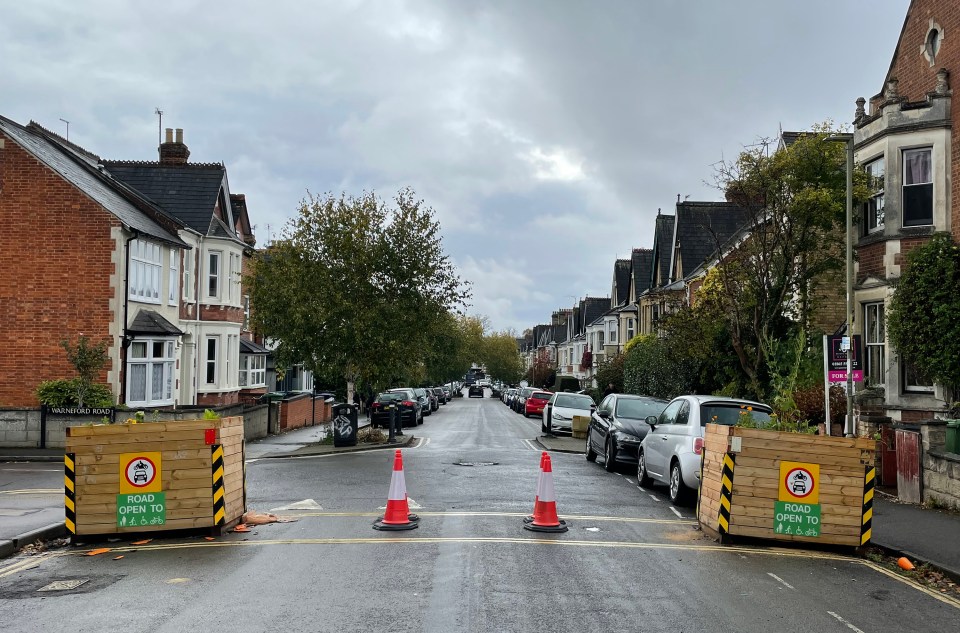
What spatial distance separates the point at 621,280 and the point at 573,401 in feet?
101

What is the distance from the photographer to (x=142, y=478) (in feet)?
33.3

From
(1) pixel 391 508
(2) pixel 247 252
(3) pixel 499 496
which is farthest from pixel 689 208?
(1) pixel 391 508

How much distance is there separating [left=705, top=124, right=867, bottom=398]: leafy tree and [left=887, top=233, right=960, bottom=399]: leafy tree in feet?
7.50

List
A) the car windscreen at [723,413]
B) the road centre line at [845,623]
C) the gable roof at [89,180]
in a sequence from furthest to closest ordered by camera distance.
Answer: the gable roof at [89,180] → the car windscreen at [723,413] → the road centre line at [845,623]

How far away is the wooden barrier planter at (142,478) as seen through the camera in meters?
10.1

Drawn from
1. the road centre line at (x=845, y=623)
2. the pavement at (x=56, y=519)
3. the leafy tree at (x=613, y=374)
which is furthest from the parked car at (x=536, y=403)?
the road centre line at (x=845, y=623)

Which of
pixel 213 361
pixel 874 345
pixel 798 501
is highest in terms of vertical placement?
pixel 874 345

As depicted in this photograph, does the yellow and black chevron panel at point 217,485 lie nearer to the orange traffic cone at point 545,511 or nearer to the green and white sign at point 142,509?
the green and white sign at point 142,509

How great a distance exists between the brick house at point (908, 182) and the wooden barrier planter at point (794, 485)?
8731mm

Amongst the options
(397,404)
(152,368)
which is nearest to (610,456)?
(152,368)

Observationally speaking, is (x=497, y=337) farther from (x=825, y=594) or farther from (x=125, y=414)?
(x=825, y=594)

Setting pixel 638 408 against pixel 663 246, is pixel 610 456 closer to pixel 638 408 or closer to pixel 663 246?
pixel 638 408

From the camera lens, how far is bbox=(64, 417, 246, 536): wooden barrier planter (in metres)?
10.1

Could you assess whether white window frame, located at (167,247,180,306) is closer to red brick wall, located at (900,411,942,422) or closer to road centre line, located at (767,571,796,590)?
red brick wall, located at (900,411,942,422)
